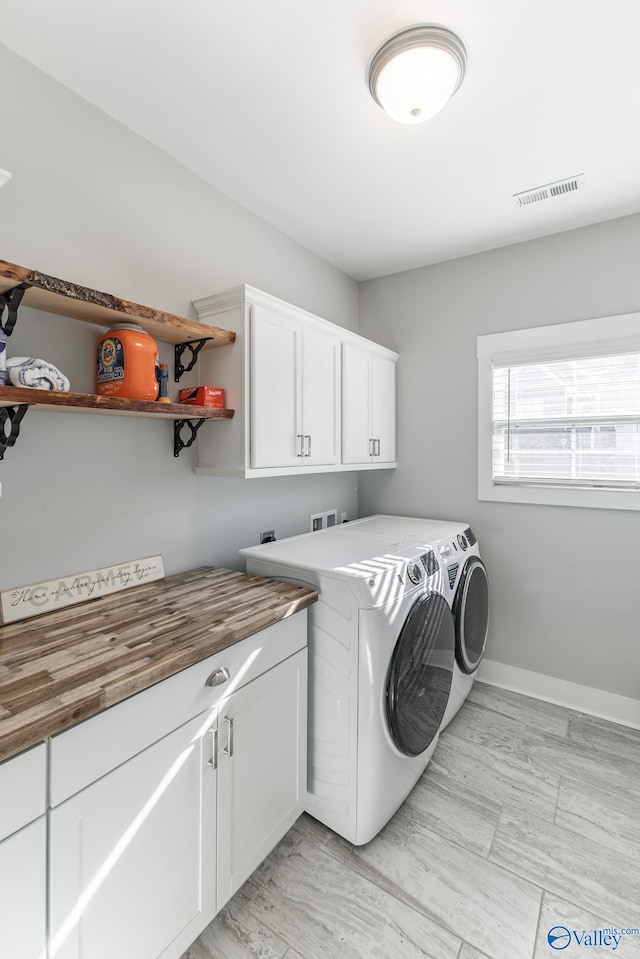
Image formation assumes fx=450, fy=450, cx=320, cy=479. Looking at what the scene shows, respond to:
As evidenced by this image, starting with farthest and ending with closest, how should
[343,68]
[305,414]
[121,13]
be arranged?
[305,414] → [343,68] → [121,13]

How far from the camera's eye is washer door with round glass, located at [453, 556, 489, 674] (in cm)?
219

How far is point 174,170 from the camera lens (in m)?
1.83

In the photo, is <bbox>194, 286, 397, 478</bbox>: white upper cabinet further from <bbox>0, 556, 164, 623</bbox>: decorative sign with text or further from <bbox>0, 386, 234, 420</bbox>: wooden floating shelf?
<bbox>0, 556, 164, 623</bbox>: decorative sign with text

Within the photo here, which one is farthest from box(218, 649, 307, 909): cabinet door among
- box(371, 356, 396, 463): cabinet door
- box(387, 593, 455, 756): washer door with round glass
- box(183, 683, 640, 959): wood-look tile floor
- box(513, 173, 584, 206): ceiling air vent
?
box(513, 173, 584, 206): ceiling air vent

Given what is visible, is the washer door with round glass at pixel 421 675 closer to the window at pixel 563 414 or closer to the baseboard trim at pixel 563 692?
the baseboard trim at pixel 563 692

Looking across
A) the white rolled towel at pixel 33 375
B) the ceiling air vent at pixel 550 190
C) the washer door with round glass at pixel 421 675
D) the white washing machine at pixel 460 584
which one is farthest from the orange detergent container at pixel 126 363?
the ceiling air vent at pixel 550 190

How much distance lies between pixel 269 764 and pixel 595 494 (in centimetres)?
204

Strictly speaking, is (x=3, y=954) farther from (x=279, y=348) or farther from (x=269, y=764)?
(x=279, y=348)

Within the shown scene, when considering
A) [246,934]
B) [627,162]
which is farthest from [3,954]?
[627,162]

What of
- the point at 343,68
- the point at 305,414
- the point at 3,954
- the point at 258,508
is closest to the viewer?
the point at 3,954

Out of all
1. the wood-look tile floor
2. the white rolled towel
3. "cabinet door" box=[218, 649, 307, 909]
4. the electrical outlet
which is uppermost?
the white rolled towel

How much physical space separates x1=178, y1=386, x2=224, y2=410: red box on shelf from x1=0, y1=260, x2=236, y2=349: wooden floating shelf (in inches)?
7.5

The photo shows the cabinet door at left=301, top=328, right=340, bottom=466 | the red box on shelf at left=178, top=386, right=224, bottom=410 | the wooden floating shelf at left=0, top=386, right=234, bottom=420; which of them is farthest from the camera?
the cabinet door at left=301, top=328, right=340, bottom=466

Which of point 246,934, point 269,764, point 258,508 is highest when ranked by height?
point 258,508
